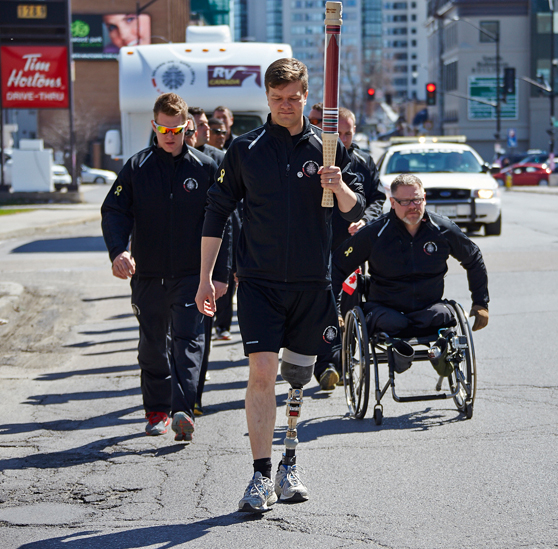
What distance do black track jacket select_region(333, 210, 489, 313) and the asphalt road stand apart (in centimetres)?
79

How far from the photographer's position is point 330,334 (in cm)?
485

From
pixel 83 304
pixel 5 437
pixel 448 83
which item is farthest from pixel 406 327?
pixel 448 83

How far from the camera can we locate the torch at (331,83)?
14.3 feet

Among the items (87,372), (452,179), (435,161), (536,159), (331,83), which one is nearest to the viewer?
(331,83)

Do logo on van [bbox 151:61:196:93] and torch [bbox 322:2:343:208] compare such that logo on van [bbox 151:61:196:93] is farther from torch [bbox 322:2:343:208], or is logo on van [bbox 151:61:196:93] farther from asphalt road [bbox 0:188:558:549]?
torch [bbox 322:2:343:208]

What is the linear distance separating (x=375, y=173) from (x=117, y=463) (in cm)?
336

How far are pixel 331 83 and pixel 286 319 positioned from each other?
46.2 inches

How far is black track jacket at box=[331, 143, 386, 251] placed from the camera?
755cm

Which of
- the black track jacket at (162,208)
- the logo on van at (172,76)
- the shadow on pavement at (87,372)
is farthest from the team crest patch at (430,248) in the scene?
the logo on van at (172,76)

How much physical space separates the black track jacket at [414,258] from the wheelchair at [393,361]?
21 cm

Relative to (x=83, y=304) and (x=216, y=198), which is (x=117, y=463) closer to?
(x=216, y=198)

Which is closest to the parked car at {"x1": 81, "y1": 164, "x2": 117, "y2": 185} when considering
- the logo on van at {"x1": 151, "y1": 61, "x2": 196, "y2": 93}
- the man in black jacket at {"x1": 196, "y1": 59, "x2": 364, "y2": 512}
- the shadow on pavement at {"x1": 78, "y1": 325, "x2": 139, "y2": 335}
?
the logo on van at {"x1": 151, "y1": 61, "x2": 196, "y2": 93}

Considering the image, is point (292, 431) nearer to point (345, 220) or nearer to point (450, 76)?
point (345, 220)

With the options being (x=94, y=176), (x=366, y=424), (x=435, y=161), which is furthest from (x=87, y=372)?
(x=94, y=176)
